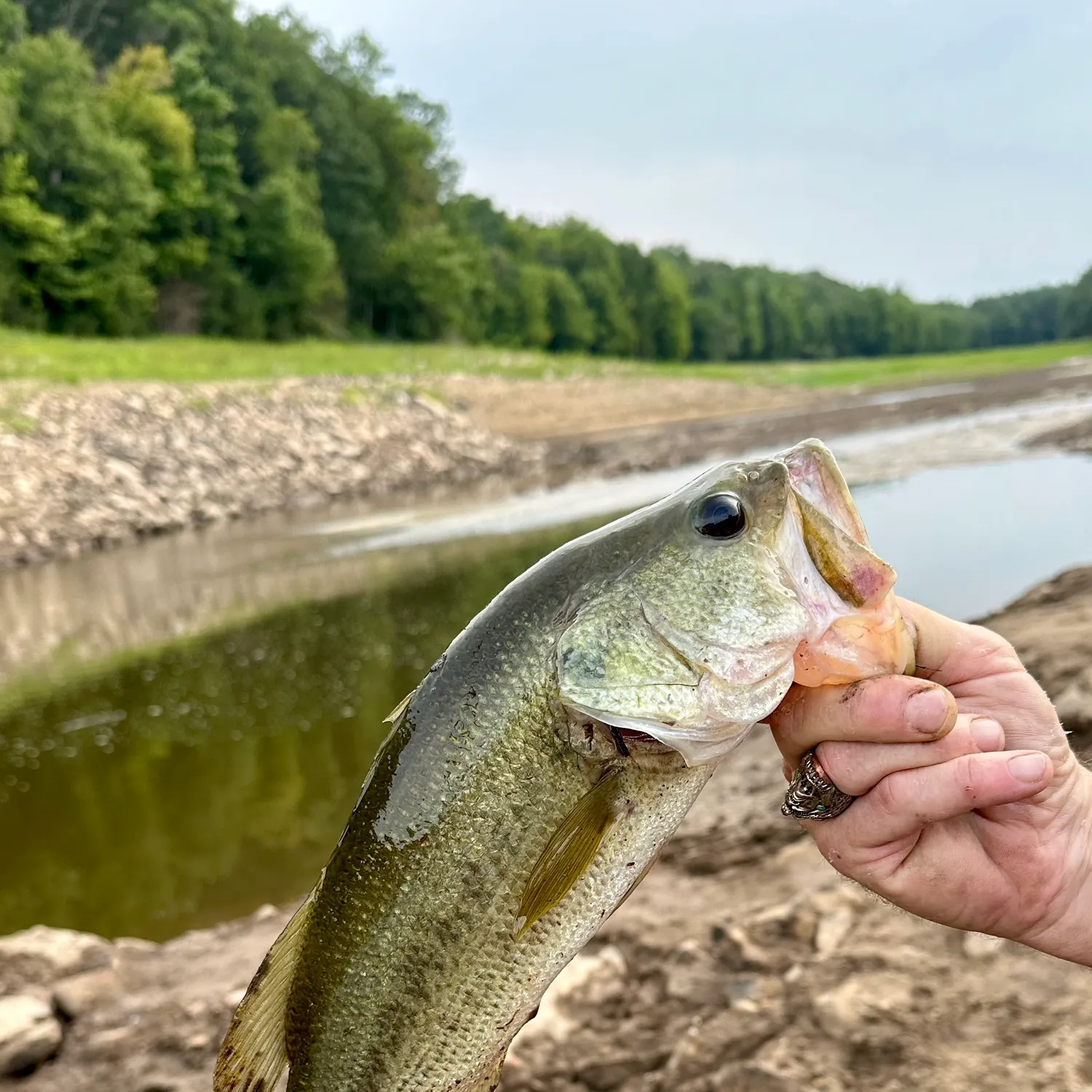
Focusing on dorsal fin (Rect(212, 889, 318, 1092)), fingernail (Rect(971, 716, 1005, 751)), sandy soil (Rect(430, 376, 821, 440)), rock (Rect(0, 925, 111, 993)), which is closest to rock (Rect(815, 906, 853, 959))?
fingernail (Rect(971, 716, 1005, 751))

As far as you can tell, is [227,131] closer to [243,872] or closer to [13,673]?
[13,673]

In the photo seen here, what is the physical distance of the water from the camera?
246 inches

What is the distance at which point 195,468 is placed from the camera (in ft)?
62.6

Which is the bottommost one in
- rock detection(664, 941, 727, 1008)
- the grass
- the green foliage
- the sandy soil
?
rock detection(664, 941, 727, 1008)

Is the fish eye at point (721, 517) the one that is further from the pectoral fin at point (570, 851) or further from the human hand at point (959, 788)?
the pectoral fin at point (570, 851)

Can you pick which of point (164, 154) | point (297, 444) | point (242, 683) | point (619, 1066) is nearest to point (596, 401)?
point (297, 444)

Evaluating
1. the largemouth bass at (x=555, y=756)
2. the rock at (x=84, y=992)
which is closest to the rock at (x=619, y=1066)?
the largemouth bass at (x=555, y=756)

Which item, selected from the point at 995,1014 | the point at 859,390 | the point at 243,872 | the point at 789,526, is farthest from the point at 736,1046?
the point at 859,390

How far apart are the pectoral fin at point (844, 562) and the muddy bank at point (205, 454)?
1547 centimetres

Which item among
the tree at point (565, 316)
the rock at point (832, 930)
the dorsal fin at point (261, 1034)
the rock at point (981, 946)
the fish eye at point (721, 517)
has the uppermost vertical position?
the tree at point (565, 316)

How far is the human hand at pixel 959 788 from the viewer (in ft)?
5.97

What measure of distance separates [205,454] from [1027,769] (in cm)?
2007

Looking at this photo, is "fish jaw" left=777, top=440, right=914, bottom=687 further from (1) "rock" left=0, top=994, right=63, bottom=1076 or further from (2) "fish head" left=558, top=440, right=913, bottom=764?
(1) "rock" left=0, top=994, right=63, bottom=1076

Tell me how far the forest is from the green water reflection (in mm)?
30215
